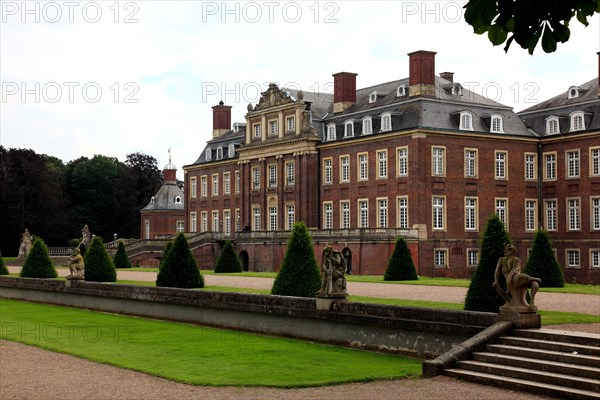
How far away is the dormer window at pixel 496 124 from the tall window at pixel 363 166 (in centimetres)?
597

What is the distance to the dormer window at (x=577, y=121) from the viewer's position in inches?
1586

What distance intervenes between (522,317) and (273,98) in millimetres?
37305

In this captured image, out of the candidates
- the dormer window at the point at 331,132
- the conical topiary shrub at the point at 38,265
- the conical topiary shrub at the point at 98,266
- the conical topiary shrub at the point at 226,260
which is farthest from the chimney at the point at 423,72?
the conical topiary shrub at the point at 38,265

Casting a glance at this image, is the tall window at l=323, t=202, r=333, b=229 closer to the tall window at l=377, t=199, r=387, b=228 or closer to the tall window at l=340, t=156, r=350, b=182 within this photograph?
the tall window at l=340, t=156, r=350, b=182

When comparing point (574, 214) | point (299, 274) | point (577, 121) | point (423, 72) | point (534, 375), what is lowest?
point (534, 375)

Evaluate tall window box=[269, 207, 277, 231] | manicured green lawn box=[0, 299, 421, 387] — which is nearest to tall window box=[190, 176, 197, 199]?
tall window box=[269, 207, 277, 231]

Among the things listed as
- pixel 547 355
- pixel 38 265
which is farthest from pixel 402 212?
pixel 547 355

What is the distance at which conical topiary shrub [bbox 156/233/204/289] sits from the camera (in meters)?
22.4

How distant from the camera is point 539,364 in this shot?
11.1m

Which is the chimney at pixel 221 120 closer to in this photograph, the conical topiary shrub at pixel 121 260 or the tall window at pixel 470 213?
the conical topiary shrub at pixel 121 260

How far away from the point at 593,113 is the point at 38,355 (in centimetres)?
3163

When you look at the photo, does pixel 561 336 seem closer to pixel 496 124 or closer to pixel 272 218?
pixel 496 124

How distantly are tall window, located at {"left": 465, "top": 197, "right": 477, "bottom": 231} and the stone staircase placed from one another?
29.0 m

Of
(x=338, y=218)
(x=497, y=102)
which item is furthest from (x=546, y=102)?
(x=338, y=218)
